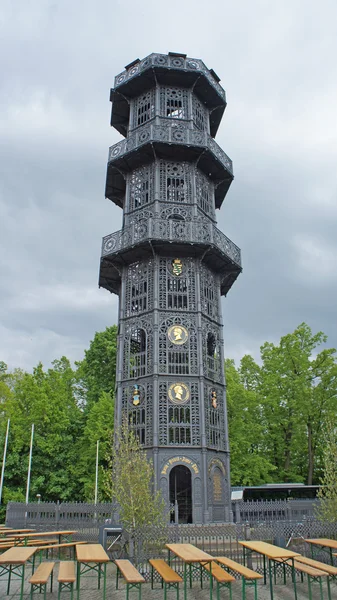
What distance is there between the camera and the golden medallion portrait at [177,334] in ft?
84.9

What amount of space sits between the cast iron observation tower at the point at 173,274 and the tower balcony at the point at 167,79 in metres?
0.08

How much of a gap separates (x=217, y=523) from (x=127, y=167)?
805 inches

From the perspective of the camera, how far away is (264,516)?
21.5 m

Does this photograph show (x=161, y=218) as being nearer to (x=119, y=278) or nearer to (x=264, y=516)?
(x=119, y=278)

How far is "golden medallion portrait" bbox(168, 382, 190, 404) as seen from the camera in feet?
80.8

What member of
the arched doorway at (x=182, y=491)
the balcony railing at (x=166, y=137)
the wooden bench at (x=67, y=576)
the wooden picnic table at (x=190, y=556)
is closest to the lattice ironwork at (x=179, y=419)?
the arched doorway at (x=182, y=491)

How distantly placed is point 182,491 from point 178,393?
4776mm

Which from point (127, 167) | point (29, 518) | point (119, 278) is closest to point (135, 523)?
point (29, 518)

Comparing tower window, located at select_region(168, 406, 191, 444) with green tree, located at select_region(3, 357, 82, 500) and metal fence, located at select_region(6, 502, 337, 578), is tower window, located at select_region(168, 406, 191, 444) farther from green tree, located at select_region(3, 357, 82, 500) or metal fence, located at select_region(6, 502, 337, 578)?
green tree, located at select_region(3, 357, 82, 500)

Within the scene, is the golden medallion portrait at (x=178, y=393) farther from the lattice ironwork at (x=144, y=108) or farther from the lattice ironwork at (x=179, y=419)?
the lattice ironwork at (x=144, y=108)

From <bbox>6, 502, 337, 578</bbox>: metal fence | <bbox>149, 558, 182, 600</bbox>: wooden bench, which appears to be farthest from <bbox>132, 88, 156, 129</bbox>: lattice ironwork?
<bbox>149, 558, 182, 600</bbox>: wooden bench

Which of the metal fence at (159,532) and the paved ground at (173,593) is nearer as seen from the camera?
the paved ground at (173,593)

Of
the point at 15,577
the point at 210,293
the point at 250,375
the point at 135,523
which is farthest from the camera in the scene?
the point at 250,375

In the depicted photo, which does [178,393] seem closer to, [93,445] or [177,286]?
[177,286]
